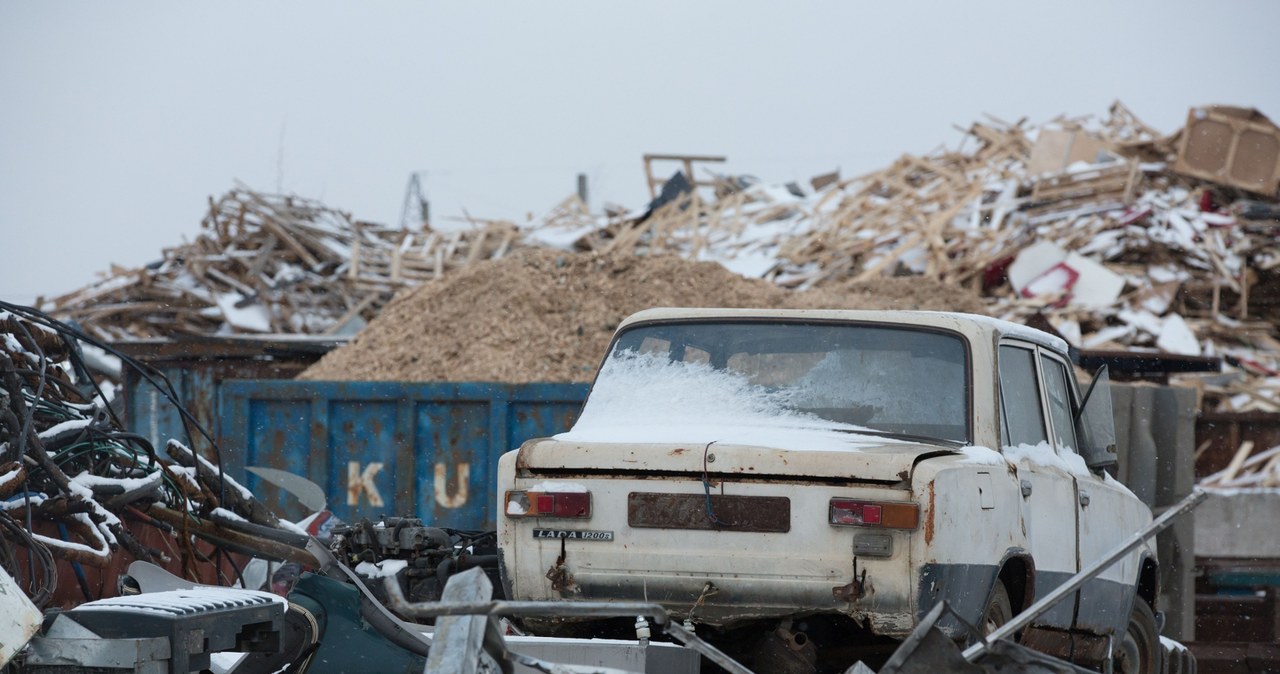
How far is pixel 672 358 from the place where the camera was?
541 cm

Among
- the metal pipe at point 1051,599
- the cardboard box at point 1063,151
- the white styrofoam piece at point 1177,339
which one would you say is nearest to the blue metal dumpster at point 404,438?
the metal pipe at point 1051,599

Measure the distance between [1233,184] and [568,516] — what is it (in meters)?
17.5

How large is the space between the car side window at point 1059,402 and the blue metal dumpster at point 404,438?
10.4 feet

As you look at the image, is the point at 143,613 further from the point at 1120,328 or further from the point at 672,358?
the point at 1120,328

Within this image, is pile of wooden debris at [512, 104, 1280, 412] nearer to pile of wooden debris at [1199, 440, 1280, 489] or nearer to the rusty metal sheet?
pile of wooden debris at [1199, 440, 1280, 489]

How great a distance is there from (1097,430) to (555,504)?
2706mm

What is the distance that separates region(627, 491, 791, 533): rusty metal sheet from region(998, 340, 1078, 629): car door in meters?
1.07

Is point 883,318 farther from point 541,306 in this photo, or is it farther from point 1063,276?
point 1063,276

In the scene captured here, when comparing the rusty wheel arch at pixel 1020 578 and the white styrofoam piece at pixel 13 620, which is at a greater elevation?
the white styrofoam piece at pixel 13 620

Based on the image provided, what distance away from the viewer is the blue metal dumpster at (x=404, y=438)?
28.0 feet

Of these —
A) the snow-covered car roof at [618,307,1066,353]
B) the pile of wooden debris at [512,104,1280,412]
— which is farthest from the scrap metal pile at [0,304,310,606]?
the pile of wooden debris at [512,104,1280,412]

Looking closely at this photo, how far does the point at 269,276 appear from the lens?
21766 millimetres

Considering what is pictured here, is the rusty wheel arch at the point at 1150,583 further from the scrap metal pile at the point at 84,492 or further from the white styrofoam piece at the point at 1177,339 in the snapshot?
the white styrofoam piece at the point at 1177,339

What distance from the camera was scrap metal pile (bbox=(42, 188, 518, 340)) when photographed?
65.7 feet
